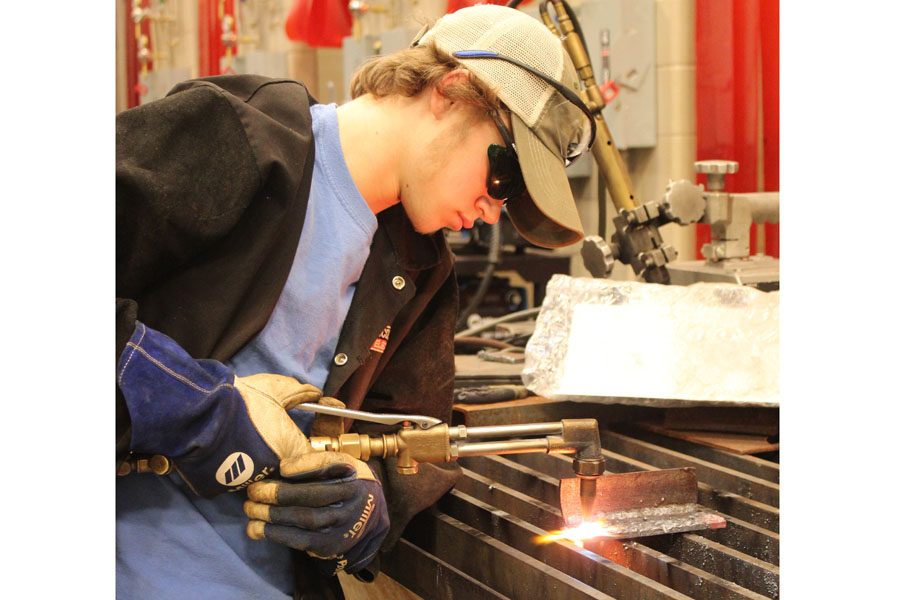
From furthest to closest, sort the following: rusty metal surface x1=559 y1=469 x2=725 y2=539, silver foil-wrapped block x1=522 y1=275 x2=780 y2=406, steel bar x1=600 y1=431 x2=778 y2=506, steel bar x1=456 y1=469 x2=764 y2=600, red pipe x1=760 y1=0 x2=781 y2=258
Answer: red pipe x1=760 y1=0 x2=781 y2=258 → silver foil-wrapped block x1=522 y1=275 x2=780 y2=406 → steel bar x1=600 y1=431 x2=778 y2=506 → rusty metal surface x1=559 y1=469 x2=725 y2=539 → steel bar x1=456 y1=469 x2=764 y2=600

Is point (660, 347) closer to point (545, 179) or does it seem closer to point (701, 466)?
point (701, 466)

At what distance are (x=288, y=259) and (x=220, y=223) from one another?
13cm

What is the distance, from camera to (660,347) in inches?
72.8

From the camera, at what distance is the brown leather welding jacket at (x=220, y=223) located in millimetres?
1155

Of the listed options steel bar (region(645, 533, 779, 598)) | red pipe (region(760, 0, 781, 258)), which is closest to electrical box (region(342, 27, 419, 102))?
red pipe (region(760, 0, 781, 258))

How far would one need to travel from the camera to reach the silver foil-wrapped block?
1.80 m

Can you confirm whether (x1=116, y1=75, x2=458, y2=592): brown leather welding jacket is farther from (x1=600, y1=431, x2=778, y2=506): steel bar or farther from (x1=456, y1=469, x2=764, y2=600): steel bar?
(x1=600, y1=431, x2=778, y2=506): steel bar

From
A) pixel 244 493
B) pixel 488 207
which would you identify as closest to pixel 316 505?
pixel 244 493

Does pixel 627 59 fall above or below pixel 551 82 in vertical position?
above

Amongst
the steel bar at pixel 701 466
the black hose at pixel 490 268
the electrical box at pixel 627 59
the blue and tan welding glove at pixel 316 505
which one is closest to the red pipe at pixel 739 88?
the electrical box at pixel 627 59

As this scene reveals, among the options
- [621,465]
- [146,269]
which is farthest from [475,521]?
[146,269]

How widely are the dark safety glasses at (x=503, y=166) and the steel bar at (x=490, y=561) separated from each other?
461 millimetres
